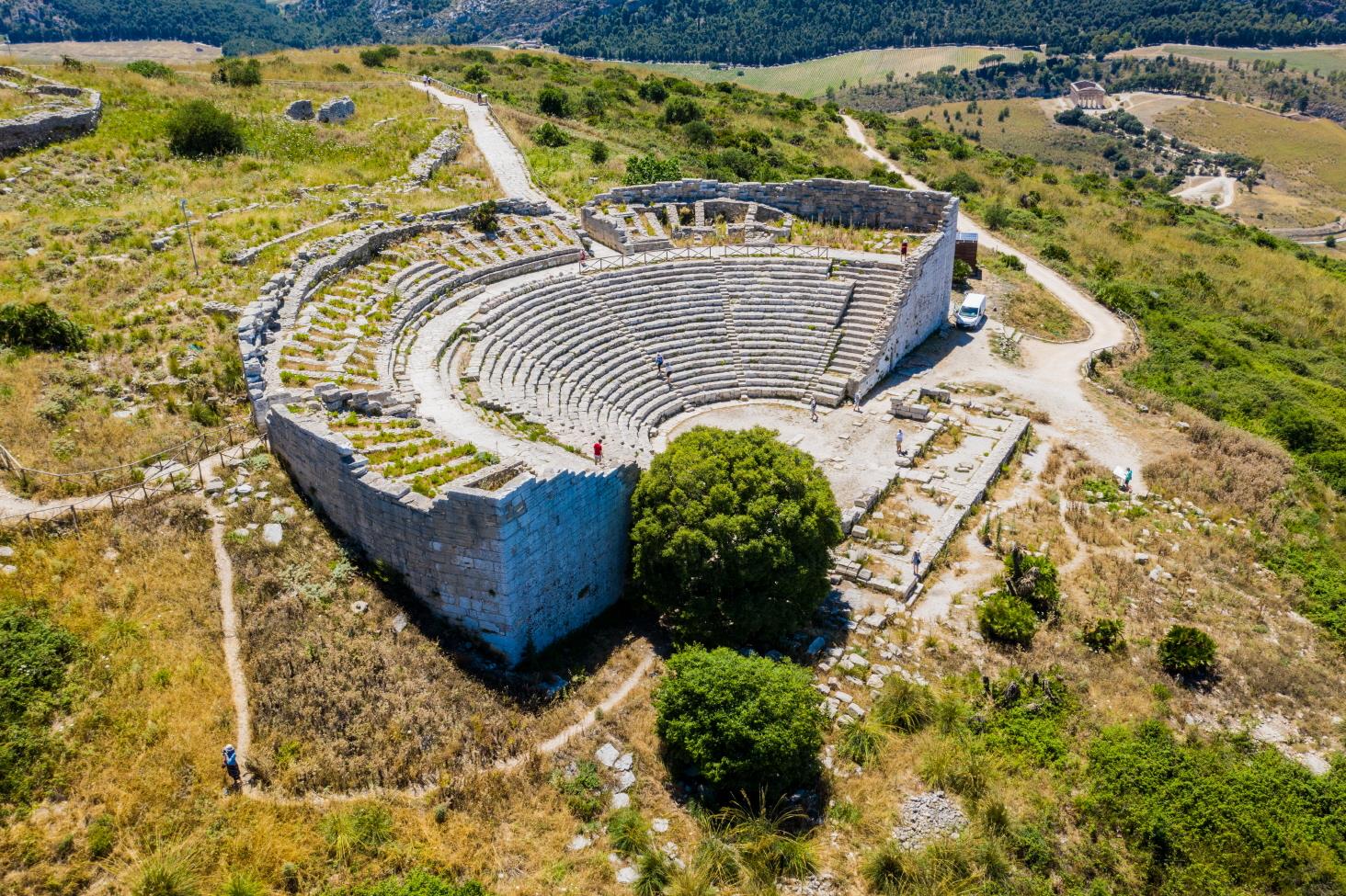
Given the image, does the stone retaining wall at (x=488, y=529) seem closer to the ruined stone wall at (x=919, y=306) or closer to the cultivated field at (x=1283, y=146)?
the ruined stone wall at (x=919, y=306)

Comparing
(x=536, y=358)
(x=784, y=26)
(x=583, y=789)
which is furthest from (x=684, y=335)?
(x=784, y=26)

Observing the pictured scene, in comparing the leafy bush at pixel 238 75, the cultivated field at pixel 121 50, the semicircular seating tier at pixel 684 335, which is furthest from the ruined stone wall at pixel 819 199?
the cultivated field at pixel 121 50

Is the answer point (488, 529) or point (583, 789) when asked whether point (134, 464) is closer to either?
point (488, 529)

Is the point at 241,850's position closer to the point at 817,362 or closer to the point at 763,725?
the point at 763,725

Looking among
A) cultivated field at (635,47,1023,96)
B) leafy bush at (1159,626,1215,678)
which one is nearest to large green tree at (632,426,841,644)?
leafy bush at (1159,626,1215,678)

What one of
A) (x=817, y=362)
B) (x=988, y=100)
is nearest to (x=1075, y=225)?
(x=817, y=362)

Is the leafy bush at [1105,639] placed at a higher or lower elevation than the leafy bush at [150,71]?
lower
